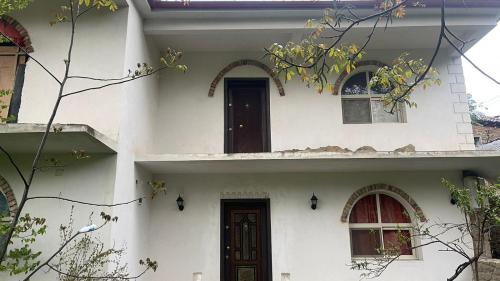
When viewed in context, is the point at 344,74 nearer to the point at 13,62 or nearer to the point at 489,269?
the point at 489,269

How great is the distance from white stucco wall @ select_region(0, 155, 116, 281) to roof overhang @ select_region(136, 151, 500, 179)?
3.22 feet

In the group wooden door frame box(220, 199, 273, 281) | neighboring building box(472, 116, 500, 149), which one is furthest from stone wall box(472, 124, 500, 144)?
wooden door frame box(220, 199, 273, 281)

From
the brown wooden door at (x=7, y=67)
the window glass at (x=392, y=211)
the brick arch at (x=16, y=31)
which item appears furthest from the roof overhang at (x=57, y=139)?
the window glass at (x=392, y=211)

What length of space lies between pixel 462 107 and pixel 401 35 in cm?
198

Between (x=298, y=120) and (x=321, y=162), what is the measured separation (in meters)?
1.30

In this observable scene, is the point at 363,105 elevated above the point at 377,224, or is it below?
above

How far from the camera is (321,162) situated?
20.7 feet

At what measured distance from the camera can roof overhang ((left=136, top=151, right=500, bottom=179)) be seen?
6113 mm

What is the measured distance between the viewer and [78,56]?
5.57 m

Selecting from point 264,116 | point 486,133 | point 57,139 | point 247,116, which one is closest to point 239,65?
point 247,116

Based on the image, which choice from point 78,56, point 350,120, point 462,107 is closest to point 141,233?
point 78,56

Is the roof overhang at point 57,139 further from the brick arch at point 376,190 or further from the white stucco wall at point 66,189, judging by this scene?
the brick arch at point 376,190

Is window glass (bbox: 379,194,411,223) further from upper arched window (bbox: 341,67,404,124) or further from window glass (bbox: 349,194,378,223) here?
upper arched window (bbox: 341,67,404,124)

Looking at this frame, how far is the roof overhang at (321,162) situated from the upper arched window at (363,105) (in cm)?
109
